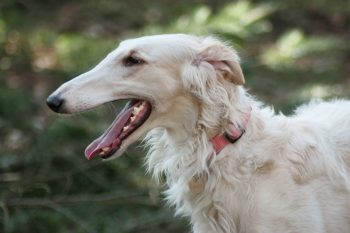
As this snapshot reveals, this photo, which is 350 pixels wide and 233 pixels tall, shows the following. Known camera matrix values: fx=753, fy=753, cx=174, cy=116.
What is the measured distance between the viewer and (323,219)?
4.00 meters

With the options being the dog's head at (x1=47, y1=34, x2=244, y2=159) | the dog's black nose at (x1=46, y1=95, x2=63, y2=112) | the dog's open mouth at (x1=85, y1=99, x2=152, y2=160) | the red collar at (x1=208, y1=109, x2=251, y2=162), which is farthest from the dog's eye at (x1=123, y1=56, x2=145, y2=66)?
the red collar at (x1=208, y1=109, x2=251, y2=162)

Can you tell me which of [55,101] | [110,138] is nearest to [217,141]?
[110,138]

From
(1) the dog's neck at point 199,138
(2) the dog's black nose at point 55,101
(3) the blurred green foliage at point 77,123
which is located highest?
(2) the dog's black nose at point 55,101

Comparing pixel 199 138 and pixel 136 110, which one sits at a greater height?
pixel 136 110

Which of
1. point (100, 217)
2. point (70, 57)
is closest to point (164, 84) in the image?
point (100, 217)

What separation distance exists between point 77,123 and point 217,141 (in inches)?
97.3

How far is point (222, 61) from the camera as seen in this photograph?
4012 mm

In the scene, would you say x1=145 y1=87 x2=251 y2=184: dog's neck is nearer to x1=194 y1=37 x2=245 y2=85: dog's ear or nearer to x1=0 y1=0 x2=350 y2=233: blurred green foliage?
x1=194 y1=37 x2=245 y2=85: dog's ear

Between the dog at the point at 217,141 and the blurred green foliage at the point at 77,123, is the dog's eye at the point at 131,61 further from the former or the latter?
the blurred green foliage at the point at 77,123

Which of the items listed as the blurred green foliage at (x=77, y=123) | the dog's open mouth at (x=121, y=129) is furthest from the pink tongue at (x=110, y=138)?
the blurred green foliage at (x=77, y=123)

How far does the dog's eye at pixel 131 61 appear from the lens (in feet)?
13.1

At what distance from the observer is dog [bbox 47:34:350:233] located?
3.95 m

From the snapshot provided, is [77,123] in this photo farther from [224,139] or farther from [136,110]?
[224,139]

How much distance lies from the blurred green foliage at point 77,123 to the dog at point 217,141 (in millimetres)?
1185
